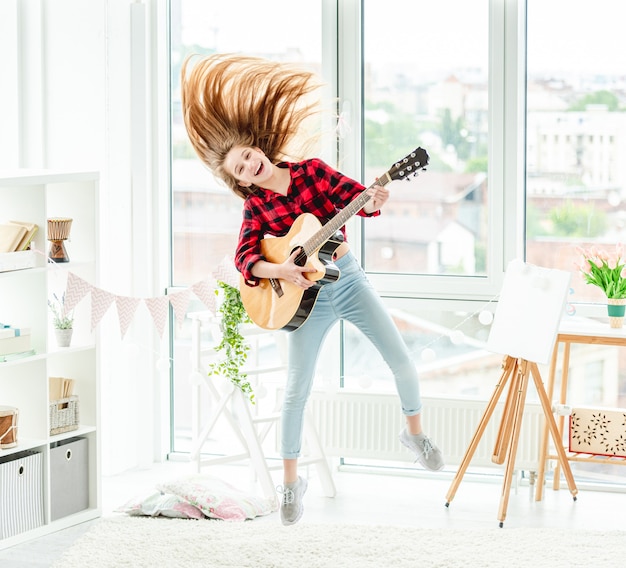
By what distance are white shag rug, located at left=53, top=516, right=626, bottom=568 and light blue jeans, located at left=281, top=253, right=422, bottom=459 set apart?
63 cm

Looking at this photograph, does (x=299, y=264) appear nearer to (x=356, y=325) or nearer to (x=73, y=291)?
(x=356, y=325)

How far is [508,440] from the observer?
381 cm

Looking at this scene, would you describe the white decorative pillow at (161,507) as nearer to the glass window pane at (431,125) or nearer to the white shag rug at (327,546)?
the white shag rug at (327,546)

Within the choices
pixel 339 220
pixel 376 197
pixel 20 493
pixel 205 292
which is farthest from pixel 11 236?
pixel 376 197

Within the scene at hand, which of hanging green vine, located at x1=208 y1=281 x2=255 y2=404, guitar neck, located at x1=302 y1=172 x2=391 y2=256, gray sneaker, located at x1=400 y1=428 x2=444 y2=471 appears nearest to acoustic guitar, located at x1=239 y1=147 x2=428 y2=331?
guitar neck, located at x1=302 y1=172 x2=391 y2=256

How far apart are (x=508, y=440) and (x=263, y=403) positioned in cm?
111

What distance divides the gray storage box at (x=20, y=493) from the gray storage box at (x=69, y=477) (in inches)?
2.6

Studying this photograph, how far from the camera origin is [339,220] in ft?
9.45

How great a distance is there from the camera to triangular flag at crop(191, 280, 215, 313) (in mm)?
3904

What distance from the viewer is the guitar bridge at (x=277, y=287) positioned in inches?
120

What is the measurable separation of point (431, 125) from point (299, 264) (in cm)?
141

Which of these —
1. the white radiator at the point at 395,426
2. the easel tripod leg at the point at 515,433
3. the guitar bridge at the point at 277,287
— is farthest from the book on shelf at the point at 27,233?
the easel tripod leg at the point at 515,433

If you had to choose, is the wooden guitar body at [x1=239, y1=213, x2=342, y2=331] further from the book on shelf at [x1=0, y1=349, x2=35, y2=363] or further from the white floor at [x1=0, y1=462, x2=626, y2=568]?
the white floor at [x1=0, y1=462, x2=626, y2=568]

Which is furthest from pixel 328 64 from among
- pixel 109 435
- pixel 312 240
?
pixel 109 435
